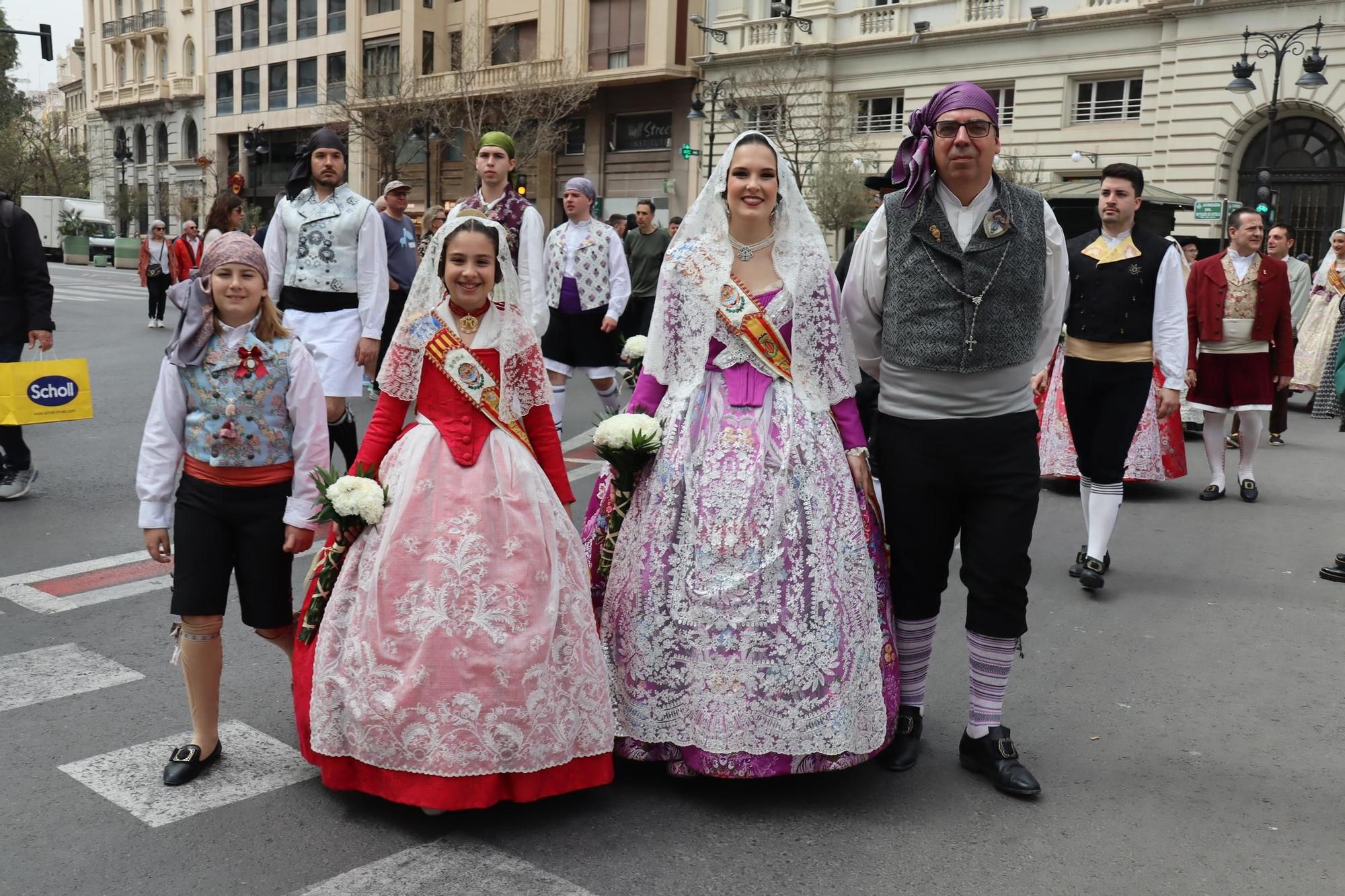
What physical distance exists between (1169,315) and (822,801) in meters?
A: 3.73

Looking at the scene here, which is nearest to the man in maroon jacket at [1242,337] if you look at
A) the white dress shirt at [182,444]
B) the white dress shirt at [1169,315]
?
the white dress shirt at [1169,315]

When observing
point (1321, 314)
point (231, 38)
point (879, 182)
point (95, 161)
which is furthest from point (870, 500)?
point (95, 161)

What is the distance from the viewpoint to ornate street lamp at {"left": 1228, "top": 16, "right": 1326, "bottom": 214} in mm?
22844

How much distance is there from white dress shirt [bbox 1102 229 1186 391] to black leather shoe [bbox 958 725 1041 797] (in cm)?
289

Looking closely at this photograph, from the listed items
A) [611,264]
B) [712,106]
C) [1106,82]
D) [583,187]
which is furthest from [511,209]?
[712,106]

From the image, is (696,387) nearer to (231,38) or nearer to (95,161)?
(231,38)

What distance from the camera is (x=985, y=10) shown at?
32062 mm

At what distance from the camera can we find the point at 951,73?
32719 millimetres

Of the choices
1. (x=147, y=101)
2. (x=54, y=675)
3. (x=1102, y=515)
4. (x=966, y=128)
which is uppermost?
(x=147, y=101)

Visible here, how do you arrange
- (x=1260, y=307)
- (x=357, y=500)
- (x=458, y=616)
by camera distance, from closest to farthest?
(x=458, y=616) → (x=357, y=500) → (x=1260, y=307)

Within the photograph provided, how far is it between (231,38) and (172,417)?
206 ft

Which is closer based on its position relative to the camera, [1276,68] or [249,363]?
[249,363]

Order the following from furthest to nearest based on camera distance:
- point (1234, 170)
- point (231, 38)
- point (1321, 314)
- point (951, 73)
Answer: point (231, 38) < point (951, 73) < point (1234, 170) < point (1321, 314)

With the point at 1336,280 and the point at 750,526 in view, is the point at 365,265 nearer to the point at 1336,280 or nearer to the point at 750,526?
the point at 750,526
